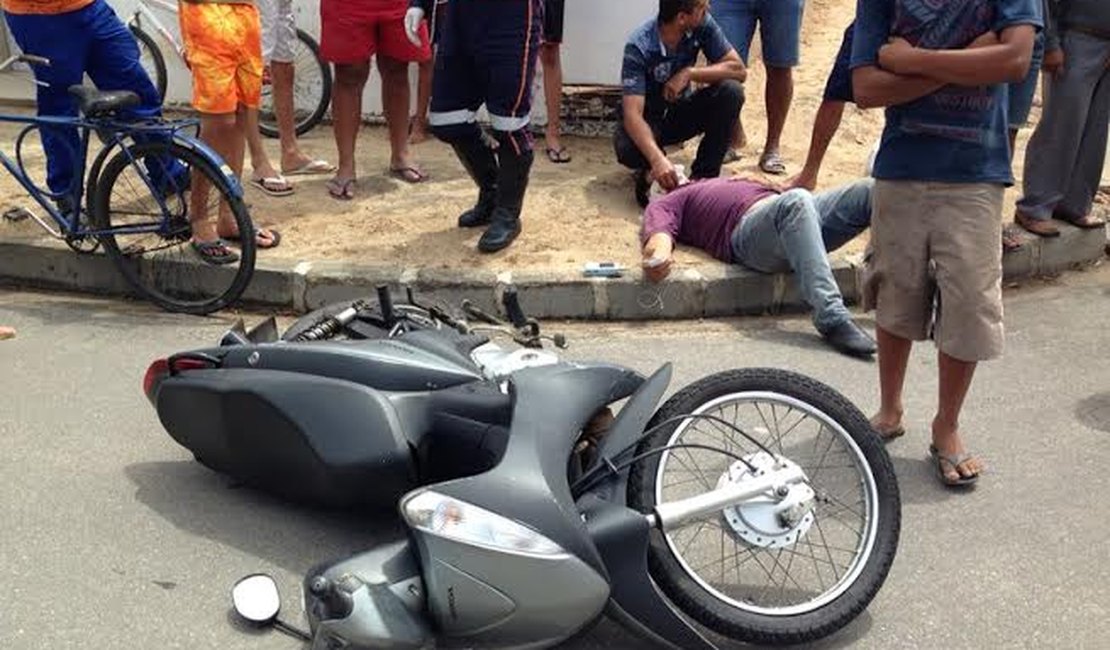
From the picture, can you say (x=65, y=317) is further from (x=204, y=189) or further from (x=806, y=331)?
(x=806, y=331)

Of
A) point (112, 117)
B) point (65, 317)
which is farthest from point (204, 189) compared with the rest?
point (65, 317)

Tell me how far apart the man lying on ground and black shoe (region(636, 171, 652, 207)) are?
0.50 metres

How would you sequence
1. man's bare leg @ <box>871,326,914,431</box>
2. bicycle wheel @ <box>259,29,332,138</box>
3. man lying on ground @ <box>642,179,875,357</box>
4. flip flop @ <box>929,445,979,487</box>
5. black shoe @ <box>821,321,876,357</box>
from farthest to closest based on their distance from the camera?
bicycle wheel @ <box>259,29,332,138</box> < man lying on ground @ <box>642,179,875,357</box> < black shoe @ <box>821,321,876,357</box> < man's bare leg @ <box>871,326,914,431</box> < flip flop @ <box>929,445,979,487</box>

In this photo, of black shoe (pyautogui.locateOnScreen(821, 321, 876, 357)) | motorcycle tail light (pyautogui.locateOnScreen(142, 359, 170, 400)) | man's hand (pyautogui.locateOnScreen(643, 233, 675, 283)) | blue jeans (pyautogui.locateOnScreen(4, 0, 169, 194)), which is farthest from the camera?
blue jeans (pyautogui.locateOnScreen(4, 0, 169, 194))

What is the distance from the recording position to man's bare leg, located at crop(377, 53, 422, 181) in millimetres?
6254

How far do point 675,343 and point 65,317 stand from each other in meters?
2.63

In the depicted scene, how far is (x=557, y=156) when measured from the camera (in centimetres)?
703

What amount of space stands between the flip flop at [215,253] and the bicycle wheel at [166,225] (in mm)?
22

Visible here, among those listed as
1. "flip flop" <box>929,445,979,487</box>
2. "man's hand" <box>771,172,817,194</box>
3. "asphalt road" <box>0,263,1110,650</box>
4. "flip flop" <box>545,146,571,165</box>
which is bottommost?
"asphalt road" <box>0,263,1110,650</box>

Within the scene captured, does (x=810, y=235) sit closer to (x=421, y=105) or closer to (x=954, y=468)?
(x=954, y=468)

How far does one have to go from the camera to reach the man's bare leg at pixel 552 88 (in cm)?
701

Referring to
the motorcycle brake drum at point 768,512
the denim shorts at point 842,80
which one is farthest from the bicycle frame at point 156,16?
the motorcycle brake drum at point 768,512

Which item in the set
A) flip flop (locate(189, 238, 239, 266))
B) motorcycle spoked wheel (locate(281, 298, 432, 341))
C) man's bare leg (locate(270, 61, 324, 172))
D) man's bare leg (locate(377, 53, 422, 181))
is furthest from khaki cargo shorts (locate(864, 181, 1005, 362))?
man's bare leg (locate(270, 61, 324, 172))

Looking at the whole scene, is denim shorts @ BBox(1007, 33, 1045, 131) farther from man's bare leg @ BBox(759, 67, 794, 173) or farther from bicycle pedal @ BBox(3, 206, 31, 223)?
bicycle pedal @ BBox(3, 206, 31, 223)
